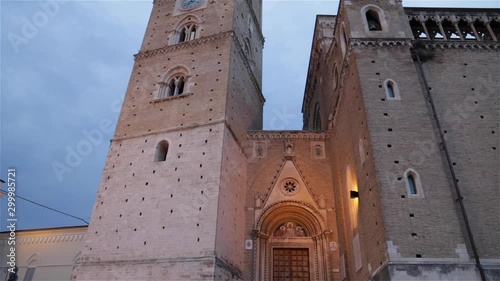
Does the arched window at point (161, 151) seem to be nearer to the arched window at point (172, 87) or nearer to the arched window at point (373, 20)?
the arched window at point (172, 87)

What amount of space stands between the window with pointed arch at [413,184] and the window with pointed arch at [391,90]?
2595 mm

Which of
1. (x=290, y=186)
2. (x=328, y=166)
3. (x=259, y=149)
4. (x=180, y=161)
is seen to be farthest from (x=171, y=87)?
(x=328, y=166)

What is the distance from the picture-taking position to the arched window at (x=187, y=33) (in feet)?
60.5

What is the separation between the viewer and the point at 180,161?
13.5 meters

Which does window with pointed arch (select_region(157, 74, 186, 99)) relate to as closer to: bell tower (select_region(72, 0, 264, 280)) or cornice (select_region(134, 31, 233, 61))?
bell tower (select_region(72, 0, 264, 280))

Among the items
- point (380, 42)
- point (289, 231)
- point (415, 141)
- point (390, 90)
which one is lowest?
point (289, 231)

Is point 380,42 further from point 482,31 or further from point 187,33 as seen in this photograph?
point 187,33

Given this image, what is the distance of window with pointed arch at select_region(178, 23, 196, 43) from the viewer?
18.4m

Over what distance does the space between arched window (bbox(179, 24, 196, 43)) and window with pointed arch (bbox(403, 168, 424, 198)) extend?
12650 millimetres

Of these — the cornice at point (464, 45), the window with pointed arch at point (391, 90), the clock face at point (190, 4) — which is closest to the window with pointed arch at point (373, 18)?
the cornice at point (464, 45)

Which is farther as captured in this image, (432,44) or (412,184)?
(432,44)

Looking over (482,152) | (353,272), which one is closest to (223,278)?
(353,272)

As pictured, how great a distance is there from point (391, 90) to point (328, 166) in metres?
4.97

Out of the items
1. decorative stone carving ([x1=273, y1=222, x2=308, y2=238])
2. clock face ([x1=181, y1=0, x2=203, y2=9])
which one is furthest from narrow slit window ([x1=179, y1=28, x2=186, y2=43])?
decorative stone carving ([x1=273, y1=222, x2=308, y2=238])
